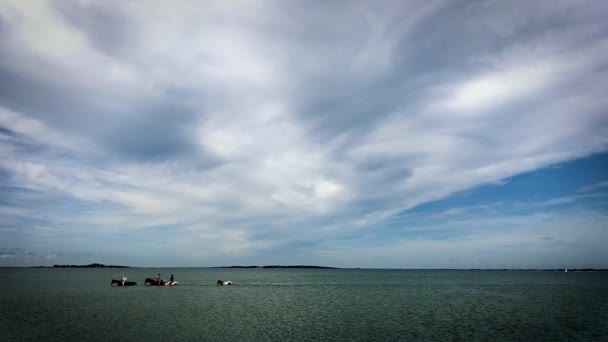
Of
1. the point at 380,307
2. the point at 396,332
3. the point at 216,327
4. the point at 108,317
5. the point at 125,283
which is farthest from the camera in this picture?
the point at 125,283

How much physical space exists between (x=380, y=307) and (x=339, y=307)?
5.28 m

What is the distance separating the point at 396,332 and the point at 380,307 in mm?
18376

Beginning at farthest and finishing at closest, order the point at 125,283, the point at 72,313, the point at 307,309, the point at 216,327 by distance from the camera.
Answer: the point at 125,283
the point at 307,309
the point at 72,313
the point at 216,327

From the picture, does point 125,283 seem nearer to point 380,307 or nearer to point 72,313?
point 72,313

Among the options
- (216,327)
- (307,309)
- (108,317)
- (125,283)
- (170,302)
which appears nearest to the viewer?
(216,327)

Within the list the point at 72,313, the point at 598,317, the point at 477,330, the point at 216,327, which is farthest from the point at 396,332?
the point at 72,313

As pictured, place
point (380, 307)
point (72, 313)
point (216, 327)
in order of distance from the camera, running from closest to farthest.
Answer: point (216, 327)
point (72, 313)
point (380, 307)

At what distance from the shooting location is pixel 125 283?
83500 mm

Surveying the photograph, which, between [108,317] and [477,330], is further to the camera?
[108,317]

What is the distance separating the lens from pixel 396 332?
31.3 meters

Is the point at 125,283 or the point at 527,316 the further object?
the point at 125,283

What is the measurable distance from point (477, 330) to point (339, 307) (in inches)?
769

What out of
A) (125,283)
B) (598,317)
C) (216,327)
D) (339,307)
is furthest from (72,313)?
(598,317)

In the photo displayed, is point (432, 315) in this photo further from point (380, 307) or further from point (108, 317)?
point (108, 317)
